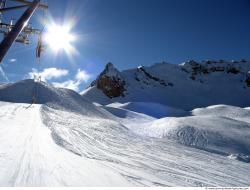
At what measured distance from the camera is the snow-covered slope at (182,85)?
95.1 m

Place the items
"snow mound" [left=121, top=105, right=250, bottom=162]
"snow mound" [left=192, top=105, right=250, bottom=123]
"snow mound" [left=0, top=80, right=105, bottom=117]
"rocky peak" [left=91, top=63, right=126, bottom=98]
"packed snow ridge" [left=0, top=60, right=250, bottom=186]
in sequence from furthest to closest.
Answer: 1. "rocky peak" [left=91, top=63, right=126, bottom=98]
2. "snow mound" [left=192, top=105, right=250, bottom=123]
3. "snow mound" [left=0, top=80, right=105, bottom=117]
4. "snow mound" [left=121, top=105, right=250, bottom=162]
5. "packed snow ridge" [left=0, top=60, right=250, bottom=186]

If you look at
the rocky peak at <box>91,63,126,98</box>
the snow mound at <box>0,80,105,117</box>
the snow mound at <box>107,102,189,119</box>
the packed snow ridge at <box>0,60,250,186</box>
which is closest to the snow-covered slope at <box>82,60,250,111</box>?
the rocky peak at <box>91,63,126,98</box>

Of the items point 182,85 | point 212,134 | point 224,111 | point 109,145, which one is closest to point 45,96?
point 212,134

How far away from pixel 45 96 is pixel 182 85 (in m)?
88.2

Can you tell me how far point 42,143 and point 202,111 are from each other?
186ft

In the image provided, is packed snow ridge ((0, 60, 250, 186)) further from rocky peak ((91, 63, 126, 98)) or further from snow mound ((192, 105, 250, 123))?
rocky peak ((91, 63, 126, 98))

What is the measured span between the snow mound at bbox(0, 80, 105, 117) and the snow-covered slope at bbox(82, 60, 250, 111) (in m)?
44.5

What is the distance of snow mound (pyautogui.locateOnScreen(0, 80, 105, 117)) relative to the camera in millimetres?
35203

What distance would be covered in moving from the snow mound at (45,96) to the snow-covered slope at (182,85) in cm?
4455

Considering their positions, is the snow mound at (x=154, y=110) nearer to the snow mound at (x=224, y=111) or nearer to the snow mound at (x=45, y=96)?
the snow mound at (x=224, y=111)

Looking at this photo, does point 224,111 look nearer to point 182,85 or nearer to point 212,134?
point 212,134

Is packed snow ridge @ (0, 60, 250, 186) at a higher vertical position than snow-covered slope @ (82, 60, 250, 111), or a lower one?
lower

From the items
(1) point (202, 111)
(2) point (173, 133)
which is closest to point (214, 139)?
(2) point (173, 133)

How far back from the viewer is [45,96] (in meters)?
38.8
